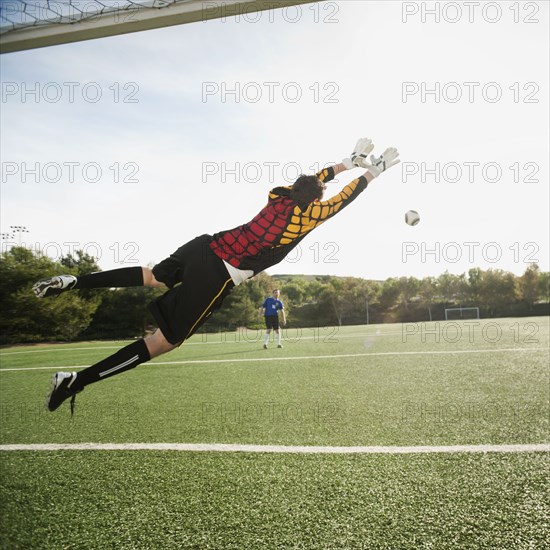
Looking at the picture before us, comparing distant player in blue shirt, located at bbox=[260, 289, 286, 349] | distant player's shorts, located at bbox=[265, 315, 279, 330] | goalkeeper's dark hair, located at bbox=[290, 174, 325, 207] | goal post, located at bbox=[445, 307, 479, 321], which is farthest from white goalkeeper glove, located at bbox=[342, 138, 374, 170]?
goal post, located at bbox=[445, 307, 479, 321]

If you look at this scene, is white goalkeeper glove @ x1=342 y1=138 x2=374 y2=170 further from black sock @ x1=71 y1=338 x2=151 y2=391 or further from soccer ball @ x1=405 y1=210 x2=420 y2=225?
black sock @ x1=71 y1=338 x2=151 y2=391

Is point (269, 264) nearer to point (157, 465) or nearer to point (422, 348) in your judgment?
point (157, 465)

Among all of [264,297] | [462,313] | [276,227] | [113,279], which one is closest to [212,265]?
[276,227]

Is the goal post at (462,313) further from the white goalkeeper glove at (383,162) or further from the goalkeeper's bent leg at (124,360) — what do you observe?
the goalkeeper's bent leg at (124,360)

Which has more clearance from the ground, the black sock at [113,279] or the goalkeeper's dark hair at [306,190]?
the goalkeeper's dark hair at [306,190]

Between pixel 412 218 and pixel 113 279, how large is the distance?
210 centimetres

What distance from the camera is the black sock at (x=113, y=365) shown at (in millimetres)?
2562

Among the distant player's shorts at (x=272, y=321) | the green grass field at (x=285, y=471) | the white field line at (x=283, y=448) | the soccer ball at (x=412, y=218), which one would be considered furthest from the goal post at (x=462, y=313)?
the soccer ball at (x=412, y=218)

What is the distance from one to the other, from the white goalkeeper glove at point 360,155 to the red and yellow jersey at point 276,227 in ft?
0.36

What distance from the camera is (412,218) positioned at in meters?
2.99

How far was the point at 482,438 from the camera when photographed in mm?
4336

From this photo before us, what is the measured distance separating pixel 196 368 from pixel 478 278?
57.3 m

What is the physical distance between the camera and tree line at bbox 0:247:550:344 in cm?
865

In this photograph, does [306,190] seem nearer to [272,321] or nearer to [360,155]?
[360,155]
